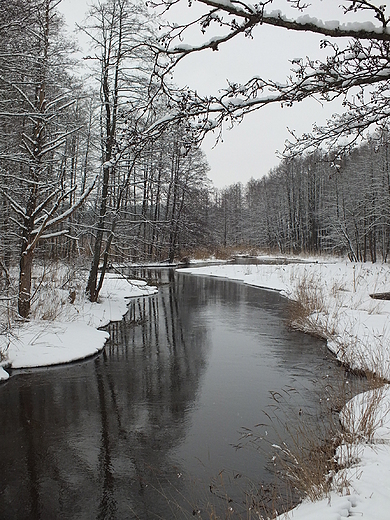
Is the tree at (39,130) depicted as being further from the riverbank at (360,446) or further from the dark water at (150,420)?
the riverbank at (360,446)

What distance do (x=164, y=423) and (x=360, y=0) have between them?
503 centimetres

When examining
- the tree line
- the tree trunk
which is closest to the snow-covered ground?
the tree trunk

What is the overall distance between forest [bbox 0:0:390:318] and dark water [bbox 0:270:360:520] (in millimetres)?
3127

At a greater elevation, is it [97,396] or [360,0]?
[360,0]

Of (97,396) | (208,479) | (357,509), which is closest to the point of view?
(357,509)

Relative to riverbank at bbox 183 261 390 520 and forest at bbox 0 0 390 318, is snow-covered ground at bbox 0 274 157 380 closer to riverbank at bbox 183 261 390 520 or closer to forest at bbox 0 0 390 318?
forest at bbox 0 0 390 318

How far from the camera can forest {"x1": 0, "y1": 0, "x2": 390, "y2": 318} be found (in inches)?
170

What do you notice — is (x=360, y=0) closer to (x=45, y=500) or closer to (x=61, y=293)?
(x=45, y=500)

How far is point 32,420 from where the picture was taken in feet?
18.0

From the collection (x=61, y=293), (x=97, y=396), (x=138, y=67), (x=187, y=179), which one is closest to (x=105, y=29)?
(x=138, y=67)

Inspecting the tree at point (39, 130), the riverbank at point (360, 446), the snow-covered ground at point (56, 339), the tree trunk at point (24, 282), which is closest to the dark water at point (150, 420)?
the snow-covered ground at point (56, 339)

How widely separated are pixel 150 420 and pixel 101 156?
Answer: 11919mm

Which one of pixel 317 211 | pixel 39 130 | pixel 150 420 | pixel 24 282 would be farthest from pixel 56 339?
pixel 317 211

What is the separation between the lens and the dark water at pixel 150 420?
3.82 m
